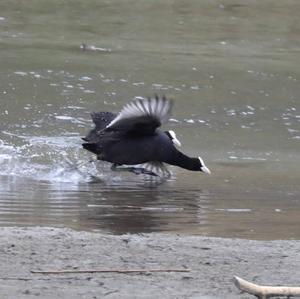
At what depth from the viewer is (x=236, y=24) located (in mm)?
16484

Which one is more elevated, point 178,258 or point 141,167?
point 178,258

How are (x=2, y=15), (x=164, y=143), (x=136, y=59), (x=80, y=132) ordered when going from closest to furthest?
1. (x=164, y=143)
2. (x=80, y=132)
3. (x=136, y=59)
4. (x=2, y=15)

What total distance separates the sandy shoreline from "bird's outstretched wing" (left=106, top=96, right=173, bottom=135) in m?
2.37

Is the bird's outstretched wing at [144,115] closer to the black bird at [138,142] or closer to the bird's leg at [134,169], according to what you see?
the black bird at [138,142]

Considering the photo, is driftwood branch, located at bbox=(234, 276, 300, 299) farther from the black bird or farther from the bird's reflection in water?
the black bird

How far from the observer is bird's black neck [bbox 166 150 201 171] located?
8.39 m

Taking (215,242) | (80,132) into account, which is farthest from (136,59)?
(215,242)

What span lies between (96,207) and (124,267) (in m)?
2.04

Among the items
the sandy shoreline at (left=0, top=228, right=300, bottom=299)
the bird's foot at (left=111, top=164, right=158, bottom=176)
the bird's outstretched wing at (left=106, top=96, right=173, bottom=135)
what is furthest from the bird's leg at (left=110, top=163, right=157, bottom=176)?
the sandy shoreline at (left=0, top=228, right=300, bottom=299)

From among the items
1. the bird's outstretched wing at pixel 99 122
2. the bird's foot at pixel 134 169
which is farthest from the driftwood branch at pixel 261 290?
the bird's outstretched wing at pixel 99 122

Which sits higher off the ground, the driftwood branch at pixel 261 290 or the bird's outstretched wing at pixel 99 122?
the driftwood branch at pixel 261 290

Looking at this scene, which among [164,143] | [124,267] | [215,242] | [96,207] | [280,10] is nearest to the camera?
[124,267]

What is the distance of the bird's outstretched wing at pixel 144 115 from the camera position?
8250mm

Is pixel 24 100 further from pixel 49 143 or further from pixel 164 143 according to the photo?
pixel 164 143
